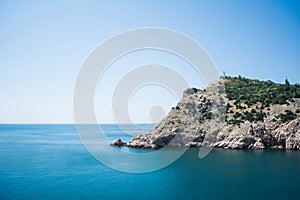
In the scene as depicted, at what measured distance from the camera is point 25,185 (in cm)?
4316

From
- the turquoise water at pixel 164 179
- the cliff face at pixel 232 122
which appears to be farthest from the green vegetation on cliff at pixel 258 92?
the turquoise water at pixel 164 179

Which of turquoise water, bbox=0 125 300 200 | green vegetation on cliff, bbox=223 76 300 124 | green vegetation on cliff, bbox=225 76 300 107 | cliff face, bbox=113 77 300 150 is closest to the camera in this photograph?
turquoise water, bbox=0 125 300 200

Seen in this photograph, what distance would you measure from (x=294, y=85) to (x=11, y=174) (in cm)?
11423

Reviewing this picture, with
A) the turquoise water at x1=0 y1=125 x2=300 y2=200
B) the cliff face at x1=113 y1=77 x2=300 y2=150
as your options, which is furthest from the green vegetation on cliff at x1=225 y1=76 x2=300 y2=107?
the turquoise water at x1=0 y1=125 x2=300 y2=200

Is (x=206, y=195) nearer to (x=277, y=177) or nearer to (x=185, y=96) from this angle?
(x=277, y=177)

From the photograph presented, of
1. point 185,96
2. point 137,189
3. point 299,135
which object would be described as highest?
point 185,96

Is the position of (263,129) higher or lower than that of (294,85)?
lower

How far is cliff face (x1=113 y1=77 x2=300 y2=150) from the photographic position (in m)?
79.9

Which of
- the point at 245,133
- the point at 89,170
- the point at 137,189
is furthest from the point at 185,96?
the point at 137,189

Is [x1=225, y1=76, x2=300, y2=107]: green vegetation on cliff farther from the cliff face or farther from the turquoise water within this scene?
the turquoise water

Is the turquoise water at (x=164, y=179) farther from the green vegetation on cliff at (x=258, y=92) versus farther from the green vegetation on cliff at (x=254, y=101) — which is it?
the green vegetation on cliff at (x=258, y=92)

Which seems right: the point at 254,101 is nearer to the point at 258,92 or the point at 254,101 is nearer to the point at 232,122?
the point at 258,92

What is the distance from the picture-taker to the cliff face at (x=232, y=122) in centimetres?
7988

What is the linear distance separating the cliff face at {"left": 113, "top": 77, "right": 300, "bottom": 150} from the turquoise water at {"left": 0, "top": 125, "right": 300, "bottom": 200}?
12.6 meters
